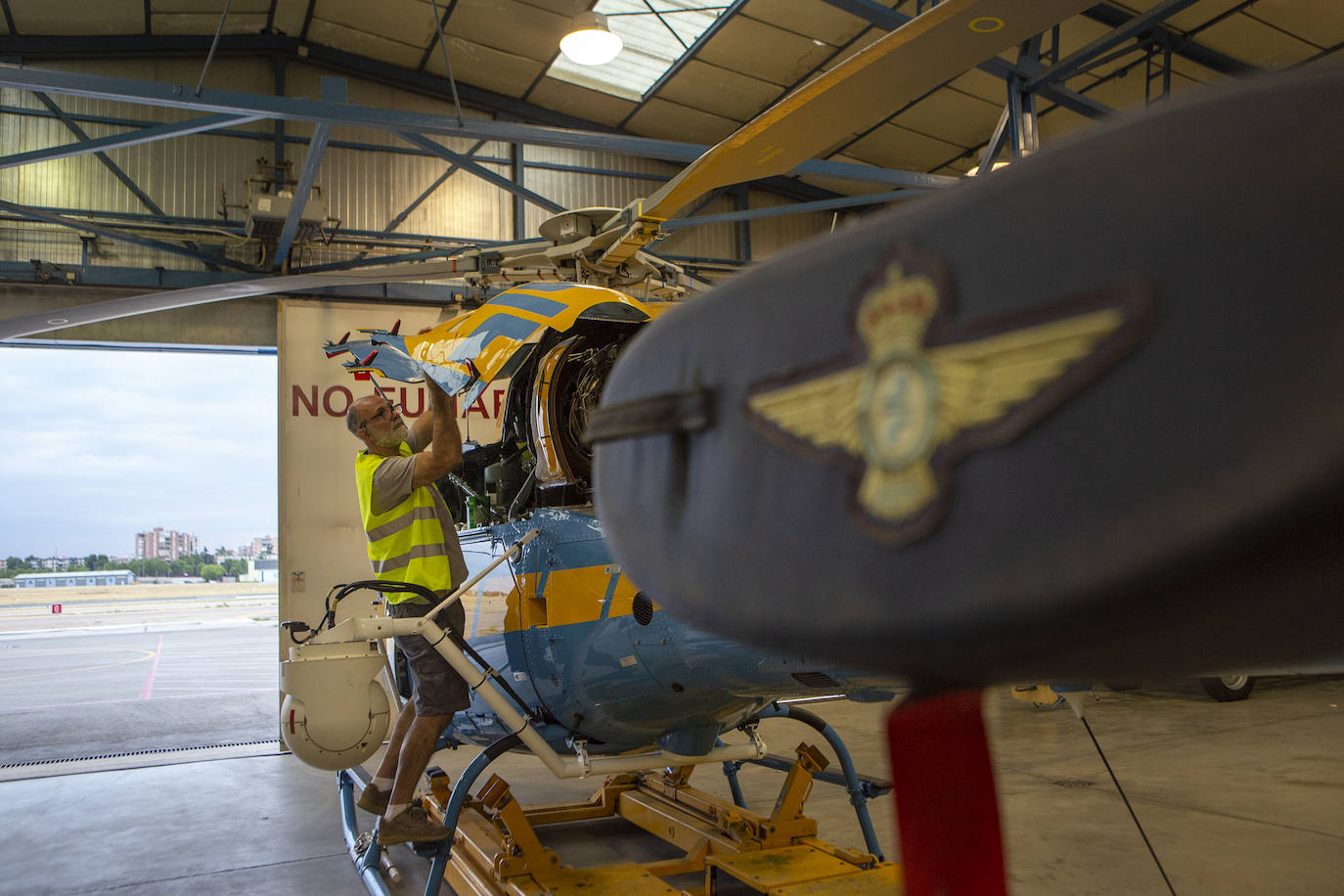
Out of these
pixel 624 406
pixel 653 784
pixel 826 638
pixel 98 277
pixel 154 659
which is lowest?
→ pixel 154 659

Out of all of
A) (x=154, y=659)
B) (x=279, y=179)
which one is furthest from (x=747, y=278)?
(x=154, y=659)

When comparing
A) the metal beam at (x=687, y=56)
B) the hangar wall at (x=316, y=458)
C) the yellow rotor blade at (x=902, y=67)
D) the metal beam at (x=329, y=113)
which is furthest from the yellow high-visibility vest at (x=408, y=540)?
the metal beam at (x=687, y=56)

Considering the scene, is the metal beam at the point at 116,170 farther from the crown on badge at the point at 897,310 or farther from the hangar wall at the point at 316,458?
the crown on badge at the point at 897,310

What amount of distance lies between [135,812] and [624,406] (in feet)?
20.6

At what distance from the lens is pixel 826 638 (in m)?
0.46

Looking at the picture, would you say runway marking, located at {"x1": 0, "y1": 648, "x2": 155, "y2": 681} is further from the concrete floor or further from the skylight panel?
the skylight panel

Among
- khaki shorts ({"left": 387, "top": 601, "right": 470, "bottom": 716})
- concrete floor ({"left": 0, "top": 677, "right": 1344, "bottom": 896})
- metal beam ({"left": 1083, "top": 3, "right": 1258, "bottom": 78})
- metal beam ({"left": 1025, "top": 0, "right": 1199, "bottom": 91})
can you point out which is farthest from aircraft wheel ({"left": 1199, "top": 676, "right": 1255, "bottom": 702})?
khaki shorts ({"left": 387, "top": 601, "right": 470, "bottom": 716})

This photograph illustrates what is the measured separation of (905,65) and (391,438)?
9.94ft

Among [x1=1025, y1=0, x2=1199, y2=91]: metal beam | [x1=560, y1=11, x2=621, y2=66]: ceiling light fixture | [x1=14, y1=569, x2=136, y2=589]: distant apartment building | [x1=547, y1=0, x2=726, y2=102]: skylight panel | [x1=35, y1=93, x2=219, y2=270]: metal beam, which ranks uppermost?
[x1=547, y1=0, x2=726, y2=102]: skylight panel

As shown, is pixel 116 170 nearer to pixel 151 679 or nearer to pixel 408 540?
pixel 151 679

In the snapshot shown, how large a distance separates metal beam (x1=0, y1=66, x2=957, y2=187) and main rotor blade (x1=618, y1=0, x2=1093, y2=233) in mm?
4446

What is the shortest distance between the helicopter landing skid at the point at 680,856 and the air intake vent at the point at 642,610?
1193mm

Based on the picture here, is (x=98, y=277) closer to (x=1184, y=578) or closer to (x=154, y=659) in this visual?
(x=154, y=659)

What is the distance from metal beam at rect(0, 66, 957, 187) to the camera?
536 centimetres
